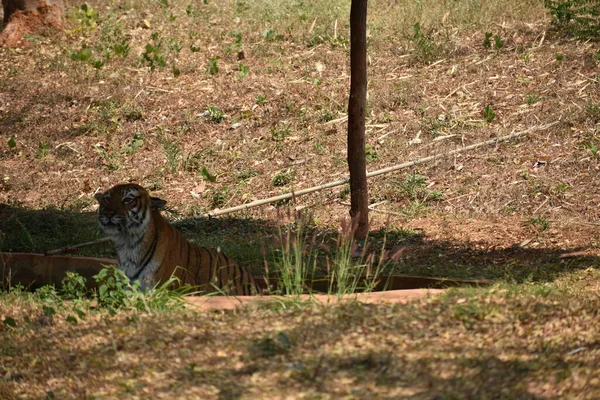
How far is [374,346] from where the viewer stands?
14.1ft

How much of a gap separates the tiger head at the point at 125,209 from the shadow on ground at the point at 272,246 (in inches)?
39.2

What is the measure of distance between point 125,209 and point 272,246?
177 cm

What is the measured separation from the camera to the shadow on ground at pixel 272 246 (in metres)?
7.39

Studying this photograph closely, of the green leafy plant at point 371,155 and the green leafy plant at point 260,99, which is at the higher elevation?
the green leafy plant at point 260,99

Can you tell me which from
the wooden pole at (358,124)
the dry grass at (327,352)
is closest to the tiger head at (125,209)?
the dry grass at (327,352)

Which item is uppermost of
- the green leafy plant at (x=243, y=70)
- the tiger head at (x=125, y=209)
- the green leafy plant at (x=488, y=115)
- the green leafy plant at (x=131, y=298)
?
the green leafy plant at (x=243, y=70)

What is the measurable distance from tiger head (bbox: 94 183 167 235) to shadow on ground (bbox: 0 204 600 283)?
1.00 metres

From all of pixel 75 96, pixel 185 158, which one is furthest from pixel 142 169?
pixel 75 96

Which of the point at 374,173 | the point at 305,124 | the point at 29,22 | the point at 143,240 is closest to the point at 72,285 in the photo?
the point at 143,240

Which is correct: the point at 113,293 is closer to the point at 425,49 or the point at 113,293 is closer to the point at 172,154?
the point at 172,154

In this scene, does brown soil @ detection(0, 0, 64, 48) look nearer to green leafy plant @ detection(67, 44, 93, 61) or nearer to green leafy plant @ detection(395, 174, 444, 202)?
green leafy plant @ detection(67, 44, 93, 61)

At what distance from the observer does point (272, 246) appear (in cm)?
791

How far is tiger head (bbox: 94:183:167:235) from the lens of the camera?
6.52 meters

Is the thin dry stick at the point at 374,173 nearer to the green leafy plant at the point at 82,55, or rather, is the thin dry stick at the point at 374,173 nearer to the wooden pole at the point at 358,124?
the wooden pole at the point at 358,124
